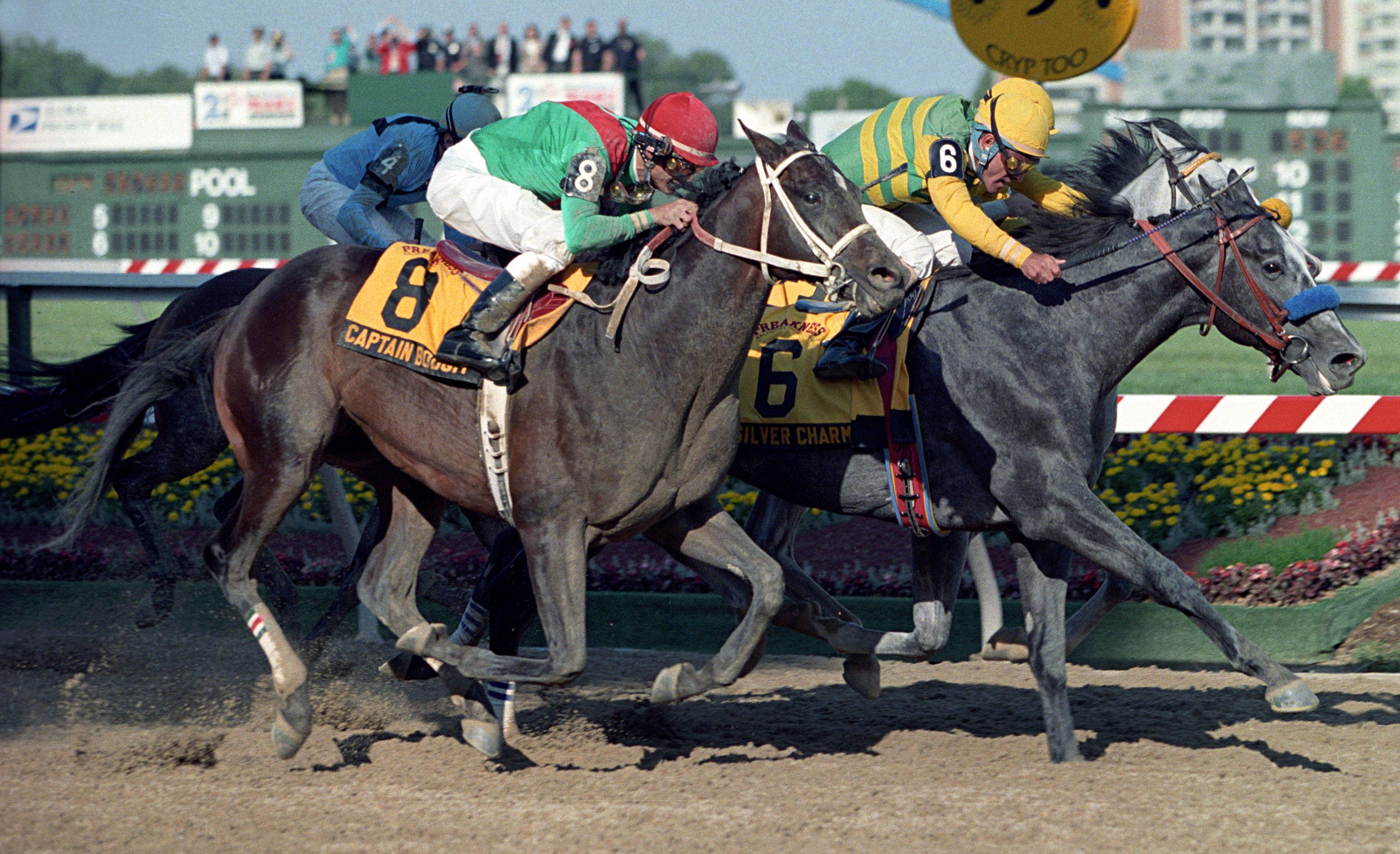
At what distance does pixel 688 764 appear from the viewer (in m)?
4.32

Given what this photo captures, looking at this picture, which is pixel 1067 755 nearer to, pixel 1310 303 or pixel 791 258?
pixel 1310 303

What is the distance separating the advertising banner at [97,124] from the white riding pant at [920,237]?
45.6 ft

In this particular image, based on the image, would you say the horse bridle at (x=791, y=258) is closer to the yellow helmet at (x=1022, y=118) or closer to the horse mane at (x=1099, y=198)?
the yellow helmet at (x=1022, y=118)

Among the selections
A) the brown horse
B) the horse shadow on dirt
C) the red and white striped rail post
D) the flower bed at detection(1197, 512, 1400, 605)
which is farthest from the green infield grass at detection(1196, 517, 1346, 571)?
the brown horse

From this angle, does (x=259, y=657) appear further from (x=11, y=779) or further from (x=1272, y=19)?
(x=1272, y=19)

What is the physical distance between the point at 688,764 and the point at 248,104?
1554 cm

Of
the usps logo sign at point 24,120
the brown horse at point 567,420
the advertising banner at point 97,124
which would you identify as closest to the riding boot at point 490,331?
the brown horse at point 567,420

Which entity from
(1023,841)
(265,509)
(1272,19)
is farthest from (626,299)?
(1272,19)

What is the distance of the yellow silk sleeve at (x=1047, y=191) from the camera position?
464 centimetres

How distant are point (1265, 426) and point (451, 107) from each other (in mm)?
3197

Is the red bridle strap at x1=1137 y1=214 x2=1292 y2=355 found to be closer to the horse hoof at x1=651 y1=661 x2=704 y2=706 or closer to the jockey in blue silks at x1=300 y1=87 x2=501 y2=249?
the horse hoof at x1=651 y1=661 x2=704 y2=706

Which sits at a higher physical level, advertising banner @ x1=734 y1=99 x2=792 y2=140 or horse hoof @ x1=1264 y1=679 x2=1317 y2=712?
advertising banner @ x1=734 y1=99 x2=792 y2=140

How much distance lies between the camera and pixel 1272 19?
61.3m

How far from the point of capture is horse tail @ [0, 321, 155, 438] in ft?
17.9
